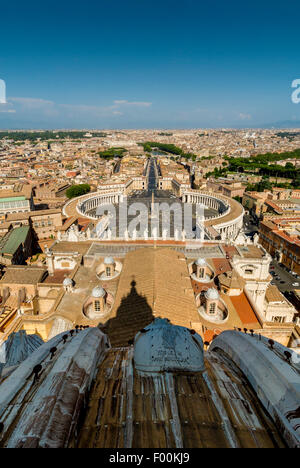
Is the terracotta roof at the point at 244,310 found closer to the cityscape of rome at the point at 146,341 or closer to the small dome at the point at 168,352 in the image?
the cityscape of rome at the point at 146,341

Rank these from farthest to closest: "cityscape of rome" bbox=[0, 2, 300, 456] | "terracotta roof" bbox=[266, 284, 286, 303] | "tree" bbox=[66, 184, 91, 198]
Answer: "tree" bbox=[66, 184, 91, 198] < "terracotta roof" bbox=[266, 284, 286, 303] < "cityscape of rome" bbox=[0, 2, 300, 456]

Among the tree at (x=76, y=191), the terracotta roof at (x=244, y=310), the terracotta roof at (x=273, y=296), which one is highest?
the tree at (x=76, y=191)

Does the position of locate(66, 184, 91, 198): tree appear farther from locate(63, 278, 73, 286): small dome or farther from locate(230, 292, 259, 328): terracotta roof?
locate(230, 292, 259, 328): terracotta roof

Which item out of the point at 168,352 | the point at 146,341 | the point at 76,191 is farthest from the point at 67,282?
the point at 76,191

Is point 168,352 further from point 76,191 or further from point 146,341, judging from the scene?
point 76,191

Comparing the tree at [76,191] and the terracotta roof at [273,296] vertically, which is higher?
the tree at [76,191]

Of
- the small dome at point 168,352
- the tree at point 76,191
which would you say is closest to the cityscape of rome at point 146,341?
the small dome at point 168,352

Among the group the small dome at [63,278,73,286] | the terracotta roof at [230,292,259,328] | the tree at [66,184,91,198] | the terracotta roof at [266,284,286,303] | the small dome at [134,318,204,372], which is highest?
the tree at [66,184,91,198]

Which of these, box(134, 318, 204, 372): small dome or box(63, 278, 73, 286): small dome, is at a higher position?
box(134, 318, 204, 372): small dome

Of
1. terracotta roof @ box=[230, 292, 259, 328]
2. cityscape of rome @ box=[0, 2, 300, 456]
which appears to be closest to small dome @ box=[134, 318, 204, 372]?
cityscape of rome @ box=[0, 2, 300, 456]

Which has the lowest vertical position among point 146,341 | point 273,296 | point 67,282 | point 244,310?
point 273,296

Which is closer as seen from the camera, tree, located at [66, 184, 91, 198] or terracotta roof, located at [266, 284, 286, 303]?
terracotta roof, located at [266, 284, 286, 303]
